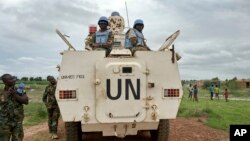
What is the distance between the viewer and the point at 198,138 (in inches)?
364

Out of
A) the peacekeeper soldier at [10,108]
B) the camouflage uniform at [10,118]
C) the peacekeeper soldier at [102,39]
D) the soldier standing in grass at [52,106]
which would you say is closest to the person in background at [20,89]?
the peacekeeper soldier at [10,108]

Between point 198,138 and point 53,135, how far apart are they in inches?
128

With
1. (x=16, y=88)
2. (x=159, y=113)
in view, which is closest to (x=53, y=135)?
(x=16, y=88)

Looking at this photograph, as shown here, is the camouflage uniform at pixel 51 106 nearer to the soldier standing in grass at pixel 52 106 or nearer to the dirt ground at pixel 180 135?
the soldier standing in grass at pixel 52 106

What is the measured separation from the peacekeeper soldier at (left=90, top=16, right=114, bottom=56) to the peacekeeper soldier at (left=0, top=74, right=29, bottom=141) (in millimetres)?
1745

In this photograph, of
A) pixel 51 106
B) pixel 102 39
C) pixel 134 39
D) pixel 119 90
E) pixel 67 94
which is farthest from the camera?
pixel 51 106

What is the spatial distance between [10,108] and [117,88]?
71.8 inches

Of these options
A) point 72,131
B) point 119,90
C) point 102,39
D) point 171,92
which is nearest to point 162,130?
point 171,92

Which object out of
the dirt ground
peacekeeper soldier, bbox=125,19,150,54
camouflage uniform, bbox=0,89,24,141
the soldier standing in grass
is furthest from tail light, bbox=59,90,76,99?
the soldier standing in grass

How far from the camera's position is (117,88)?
691cm

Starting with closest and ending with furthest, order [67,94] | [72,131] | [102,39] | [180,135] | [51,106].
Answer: [67,94]
[72,131]
[102,39]
[180,135]
[51,106]

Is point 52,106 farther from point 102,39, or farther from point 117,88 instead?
point 117,88

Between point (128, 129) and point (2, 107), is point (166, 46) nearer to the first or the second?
point (128, 129)

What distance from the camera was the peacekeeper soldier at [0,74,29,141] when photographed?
22.8 feet
